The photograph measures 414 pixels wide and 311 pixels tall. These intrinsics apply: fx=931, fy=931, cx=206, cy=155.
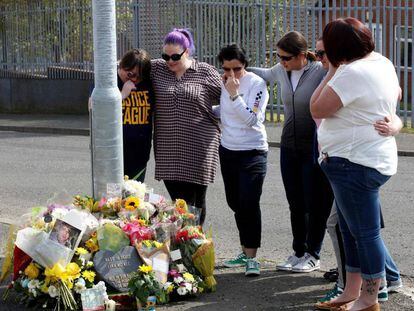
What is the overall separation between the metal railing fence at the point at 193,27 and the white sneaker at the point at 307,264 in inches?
386

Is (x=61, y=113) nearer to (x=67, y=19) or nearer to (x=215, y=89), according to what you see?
(x=67, y=19)

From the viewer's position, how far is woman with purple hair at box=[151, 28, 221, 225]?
22.1ft

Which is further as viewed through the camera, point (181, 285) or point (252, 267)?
point (252, 267)

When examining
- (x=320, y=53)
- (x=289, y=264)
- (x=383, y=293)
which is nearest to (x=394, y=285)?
(x=383, y=293)

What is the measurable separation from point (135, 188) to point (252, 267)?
100cm

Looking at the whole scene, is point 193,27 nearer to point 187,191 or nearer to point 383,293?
point 187,191

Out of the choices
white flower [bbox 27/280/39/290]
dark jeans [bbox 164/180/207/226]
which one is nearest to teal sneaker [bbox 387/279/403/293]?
dark jeans [bbox 164/180/207/226]

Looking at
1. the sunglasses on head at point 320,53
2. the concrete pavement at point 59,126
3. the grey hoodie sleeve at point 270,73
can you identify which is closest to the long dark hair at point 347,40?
the sunglasses on head at point 320,53

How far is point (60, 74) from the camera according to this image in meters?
21.2

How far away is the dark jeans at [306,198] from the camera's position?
646 centimetres

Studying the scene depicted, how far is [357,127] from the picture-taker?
5211mm

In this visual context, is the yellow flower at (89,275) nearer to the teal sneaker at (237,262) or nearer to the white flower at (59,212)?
the white flower at (59,212)

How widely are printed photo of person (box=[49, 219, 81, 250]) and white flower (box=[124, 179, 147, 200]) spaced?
719mm

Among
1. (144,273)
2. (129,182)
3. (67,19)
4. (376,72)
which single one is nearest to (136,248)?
(144,273)
